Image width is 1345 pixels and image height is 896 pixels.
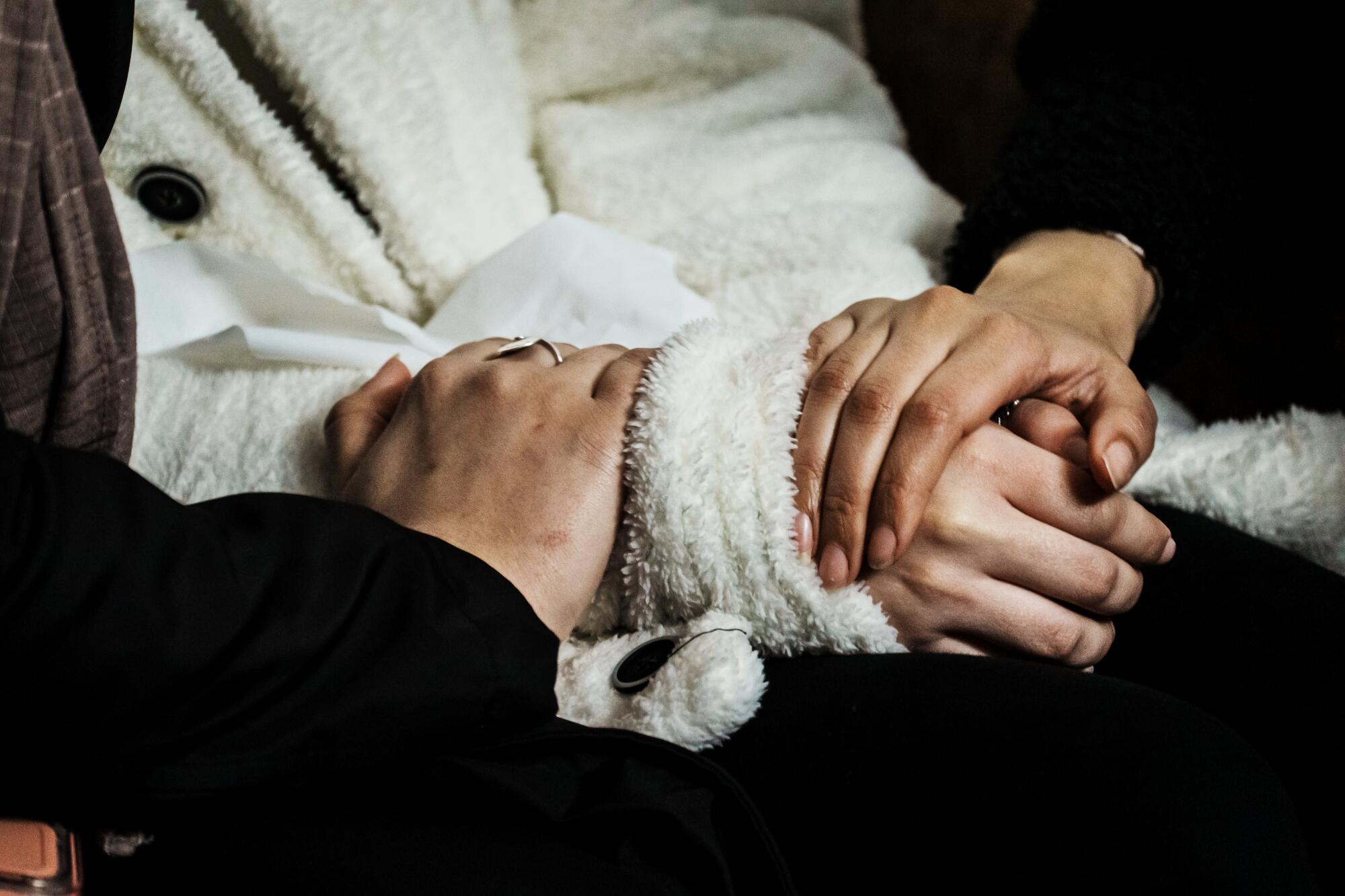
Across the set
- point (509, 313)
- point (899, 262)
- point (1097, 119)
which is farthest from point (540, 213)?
point (1097, 119)

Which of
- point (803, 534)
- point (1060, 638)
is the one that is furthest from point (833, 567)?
point (1060, 638)

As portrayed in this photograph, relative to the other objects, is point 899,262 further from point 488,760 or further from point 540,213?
point 488,760

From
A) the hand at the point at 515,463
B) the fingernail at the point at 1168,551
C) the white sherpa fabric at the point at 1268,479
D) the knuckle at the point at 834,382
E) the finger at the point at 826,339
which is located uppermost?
the hand at the point at 515,463

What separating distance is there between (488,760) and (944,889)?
0.60ft

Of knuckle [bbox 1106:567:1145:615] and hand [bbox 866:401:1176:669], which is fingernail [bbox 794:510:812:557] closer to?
hand [bbox 866:401:1176:669]

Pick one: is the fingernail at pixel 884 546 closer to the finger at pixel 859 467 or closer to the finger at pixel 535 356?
the finger at pixel 859 467

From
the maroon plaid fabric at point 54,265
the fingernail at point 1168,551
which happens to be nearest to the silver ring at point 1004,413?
the fingernail at point 1168,551

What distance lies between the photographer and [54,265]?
42cm

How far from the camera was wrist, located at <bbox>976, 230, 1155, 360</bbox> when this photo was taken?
0.59 meters

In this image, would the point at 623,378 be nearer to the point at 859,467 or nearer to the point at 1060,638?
the point at 859,467

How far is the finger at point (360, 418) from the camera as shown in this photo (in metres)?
0.54

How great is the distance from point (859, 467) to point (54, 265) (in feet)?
1.21

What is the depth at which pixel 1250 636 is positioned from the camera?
1.67 ft

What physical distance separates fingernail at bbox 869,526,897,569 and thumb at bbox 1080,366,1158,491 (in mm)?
104
